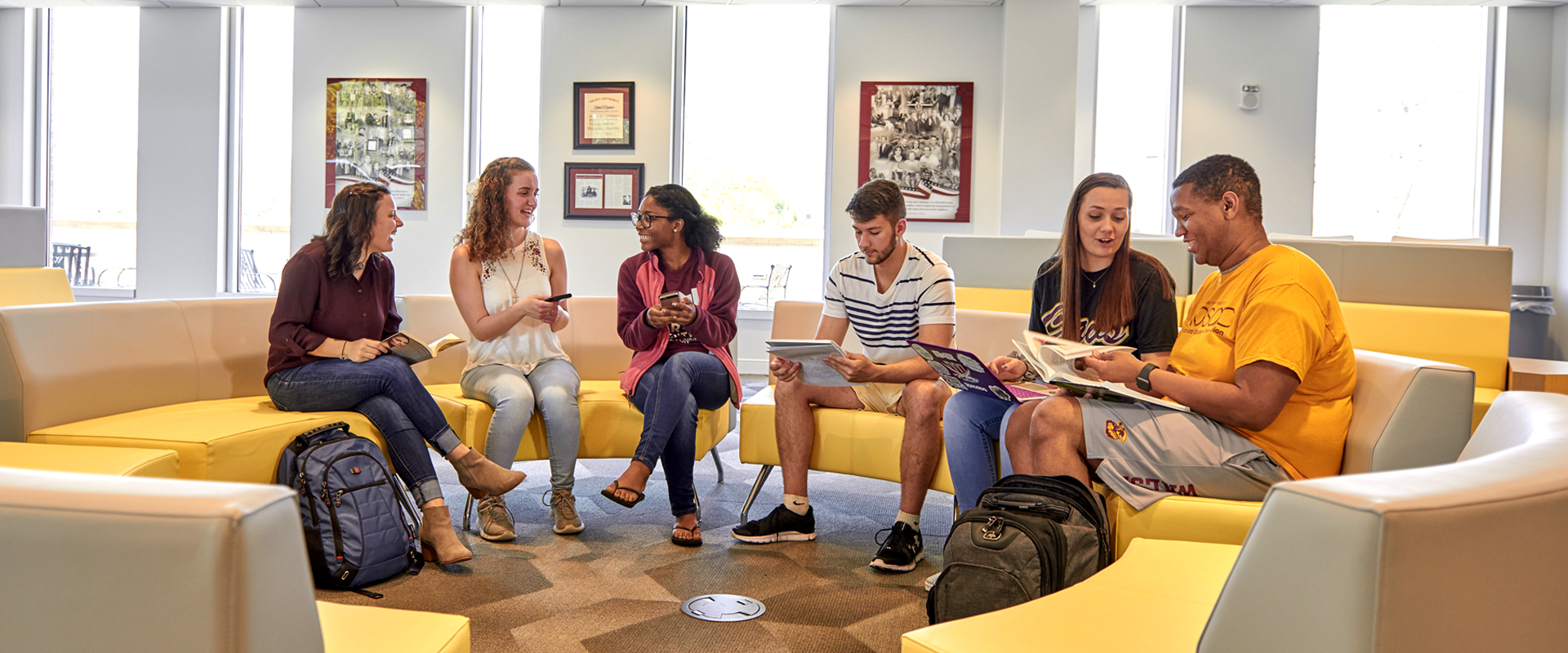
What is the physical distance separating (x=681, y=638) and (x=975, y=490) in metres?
0.94

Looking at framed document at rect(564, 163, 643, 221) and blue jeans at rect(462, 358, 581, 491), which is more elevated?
framed document at rect(564, 163, 643, 221)

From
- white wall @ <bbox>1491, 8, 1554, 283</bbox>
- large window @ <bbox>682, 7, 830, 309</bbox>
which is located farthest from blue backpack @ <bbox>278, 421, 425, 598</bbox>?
white wall @ <bbox>1491, 8, 1554, 283</bbox>

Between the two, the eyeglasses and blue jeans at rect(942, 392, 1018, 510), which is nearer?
blue jeans at rect(942, 392, 1018, 510)

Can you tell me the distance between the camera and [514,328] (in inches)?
132

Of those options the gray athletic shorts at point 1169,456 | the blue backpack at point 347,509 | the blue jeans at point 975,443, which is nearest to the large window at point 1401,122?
the blue jeans at point 975,443

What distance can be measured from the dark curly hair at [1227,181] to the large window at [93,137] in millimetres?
8698

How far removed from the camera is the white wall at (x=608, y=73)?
24.3 feet

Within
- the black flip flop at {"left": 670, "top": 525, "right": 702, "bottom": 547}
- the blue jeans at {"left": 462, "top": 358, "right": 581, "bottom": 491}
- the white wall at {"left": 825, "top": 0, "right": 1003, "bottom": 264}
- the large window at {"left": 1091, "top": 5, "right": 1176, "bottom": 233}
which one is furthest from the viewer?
the large window at {"left": 1091, "top": 5, "right": 1176, "bottom": 233}

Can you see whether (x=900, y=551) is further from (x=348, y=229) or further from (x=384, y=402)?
(x=348, y=229)

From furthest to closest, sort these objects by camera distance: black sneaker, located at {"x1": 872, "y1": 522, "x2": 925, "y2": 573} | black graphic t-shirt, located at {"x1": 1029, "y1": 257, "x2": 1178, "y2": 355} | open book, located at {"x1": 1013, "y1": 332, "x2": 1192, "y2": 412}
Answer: black sneaker, located at {"x1": 872, "y1": 522, "x2": 925, "y2": 573} → black graphic t-shirt, located at {"x1": 1029, "y1": 257, "x2": 1178, "y2": 355} → open book, located at {"x1": 1013, "y1": 332, "x2": 1192, "y2": 412}

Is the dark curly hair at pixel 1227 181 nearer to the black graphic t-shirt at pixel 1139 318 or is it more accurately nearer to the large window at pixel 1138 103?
the black graphic t-shirt at pixel 1139 318

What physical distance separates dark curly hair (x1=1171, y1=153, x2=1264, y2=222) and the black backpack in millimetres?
765

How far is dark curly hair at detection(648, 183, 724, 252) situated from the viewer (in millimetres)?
3238

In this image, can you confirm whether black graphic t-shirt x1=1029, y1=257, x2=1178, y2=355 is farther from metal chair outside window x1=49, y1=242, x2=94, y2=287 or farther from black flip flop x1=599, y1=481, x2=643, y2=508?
metal chair outside window x1=49, y1=242, x2=94, y2=287
